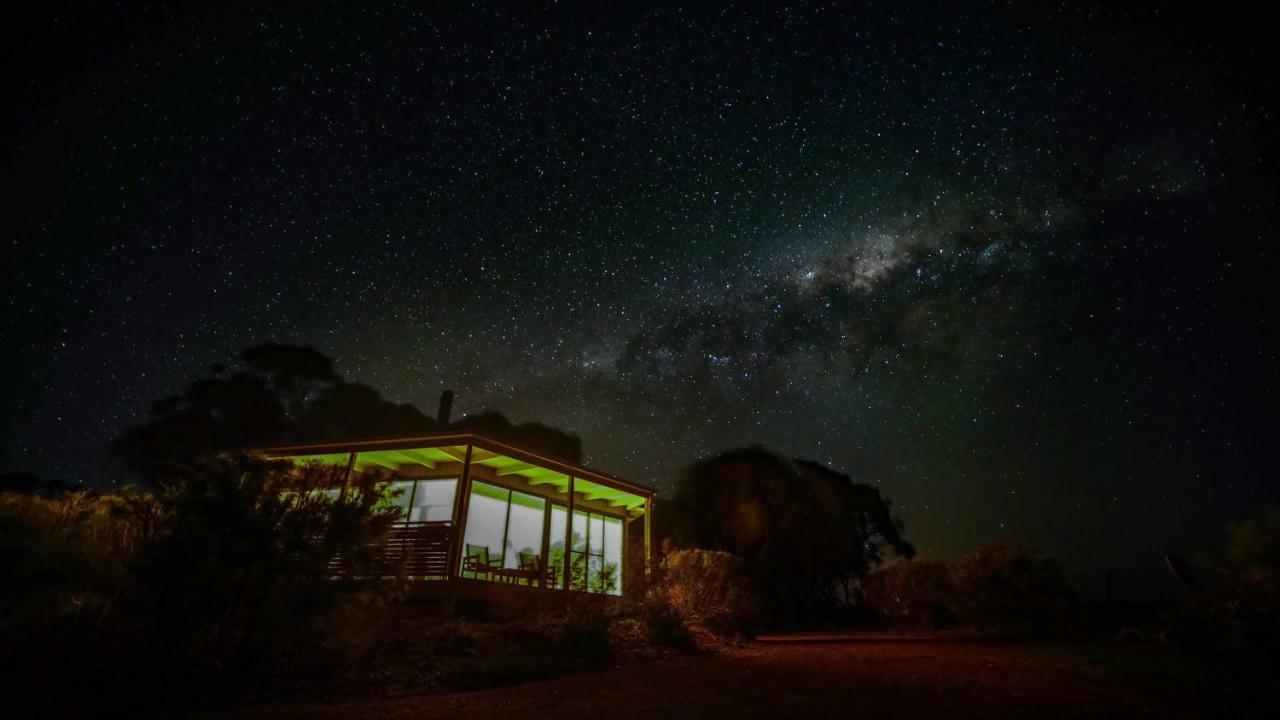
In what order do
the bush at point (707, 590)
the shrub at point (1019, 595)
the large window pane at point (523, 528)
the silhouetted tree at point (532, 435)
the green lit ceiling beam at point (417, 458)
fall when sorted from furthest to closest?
1. the silhouetted tree at point (532, 435)
2. the large window pane at point (523, 528)
3. the green lit ceiling beam at point (417, 458)
4. the bush at point (707, 590)
5. the shrub at point (1019, 595)

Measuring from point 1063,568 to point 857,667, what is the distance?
6210mm

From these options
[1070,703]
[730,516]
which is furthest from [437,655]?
[730,516]

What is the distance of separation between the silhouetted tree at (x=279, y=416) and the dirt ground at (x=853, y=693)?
69.0ft

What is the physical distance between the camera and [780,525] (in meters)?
24.5

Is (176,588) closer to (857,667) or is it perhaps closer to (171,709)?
(171,709)

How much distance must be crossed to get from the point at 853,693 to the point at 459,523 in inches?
350

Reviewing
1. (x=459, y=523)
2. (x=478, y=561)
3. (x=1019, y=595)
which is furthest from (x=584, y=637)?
(x=1019, y=595)

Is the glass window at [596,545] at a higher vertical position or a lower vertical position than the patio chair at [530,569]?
higher

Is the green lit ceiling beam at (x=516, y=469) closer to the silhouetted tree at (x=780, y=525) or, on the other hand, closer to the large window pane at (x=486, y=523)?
the large window pane at (x=486, y=523)

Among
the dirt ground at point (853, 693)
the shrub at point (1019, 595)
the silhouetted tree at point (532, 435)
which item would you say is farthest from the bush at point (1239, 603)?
the silhouetted tree at point (532, 435)

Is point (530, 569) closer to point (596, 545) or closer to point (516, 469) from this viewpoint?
point (516, 469)

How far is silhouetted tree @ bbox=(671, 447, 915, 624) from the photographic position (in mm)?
24062

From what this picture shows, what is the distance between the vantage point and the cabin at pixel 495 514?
42.5 feet

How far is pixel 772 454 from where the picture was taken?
2628cm
